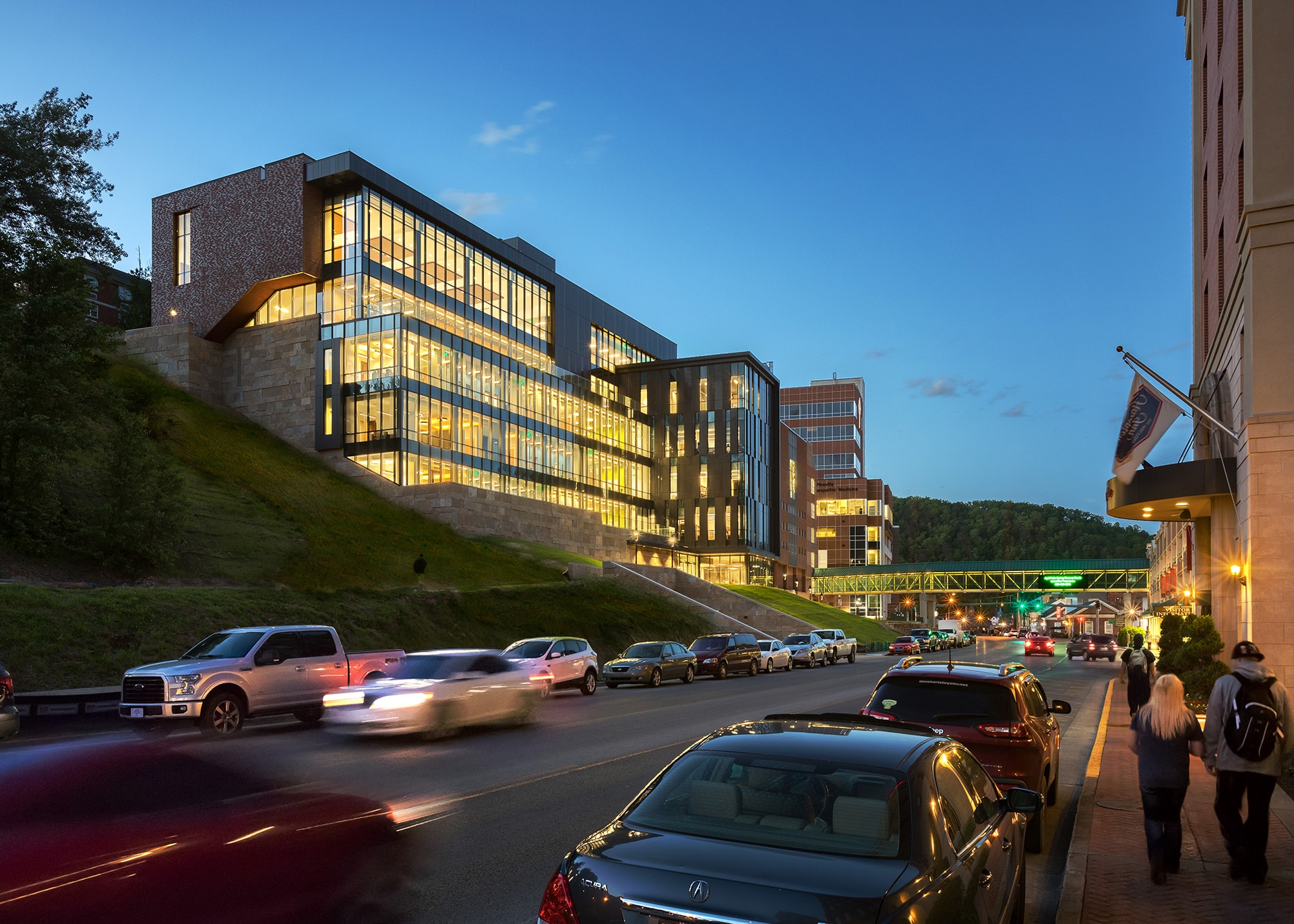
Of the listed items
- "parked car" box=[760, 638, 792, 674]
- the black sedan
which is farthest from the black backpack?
"parked car" box=[760, 638, 792, 674]

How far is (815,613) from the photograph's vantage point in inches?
2825

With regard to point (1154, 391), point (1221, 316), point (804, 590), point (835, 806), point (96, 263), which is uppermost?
point (96, 263)

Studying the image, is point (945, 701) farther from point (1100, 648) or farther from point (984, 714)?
point (1100, 648)

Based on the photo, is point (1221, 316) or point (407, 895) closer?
point (407, 895)

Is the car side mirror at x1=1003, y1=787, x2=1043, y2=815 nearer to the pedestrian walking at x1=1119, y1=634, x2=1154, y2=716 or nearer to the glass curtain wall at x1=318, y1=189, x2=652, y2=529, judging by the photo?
the pedestrian walking at x1=1119, y1=634, x2=1154, y2=716

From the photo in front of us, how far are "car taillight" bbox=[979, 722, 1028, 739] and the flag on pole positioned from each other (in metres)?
13.3

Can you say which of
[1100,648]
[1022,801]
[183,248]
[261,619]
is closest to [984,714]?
[1022,801]

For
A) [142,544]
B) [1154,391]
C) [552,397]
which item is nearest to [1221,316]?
[1154,391]

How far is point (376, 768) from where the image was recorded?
13.2m

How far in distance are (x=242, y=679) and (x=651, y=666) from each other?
15.9 m

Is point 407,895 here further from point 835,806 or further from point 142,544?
point 142,544

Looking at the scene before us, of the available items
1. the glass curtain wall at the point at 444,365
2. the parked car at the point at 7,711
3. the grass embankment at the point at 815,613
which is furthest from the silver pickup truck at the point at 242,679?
the grass embankment at the point at 815,613

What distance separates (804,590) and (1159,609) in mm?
55796

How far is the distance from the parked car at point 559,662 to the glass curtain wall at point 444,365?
32.2m
